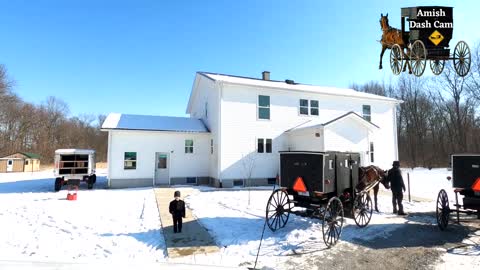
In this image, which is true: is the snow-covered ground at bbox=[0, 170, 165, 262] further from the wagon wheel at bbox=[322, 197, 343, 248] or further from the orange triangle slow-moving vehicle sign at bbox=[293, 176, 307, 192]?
the wagon wheel at bbox=[322, 197, 343, 248]

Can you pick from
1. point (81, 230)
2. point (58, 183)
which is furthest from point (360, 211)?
point (58, 183)

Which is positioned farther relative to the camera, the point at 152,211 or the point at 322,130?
the point at 322,130

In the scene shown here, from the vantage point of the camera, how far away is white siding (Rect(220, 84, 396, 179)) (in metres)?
18.3

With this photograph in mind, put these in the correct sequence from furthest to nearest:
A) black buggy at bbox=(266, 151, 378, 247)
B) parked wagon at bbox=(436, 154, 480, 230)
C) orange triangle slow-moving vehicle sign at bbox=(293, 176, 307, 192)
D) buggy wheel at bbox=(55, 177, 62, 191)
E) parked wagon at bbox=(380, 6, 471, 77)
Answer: buggy wheel at bbox=(55, 177, 62, 191)
parked wagon at bbox=(436, 154, 480, 230)
orange triangle slow-moving vehicle sign at bbox=(293, 176, 307, 192)
black buggy at bbox=(266, 151, 378, 247)
parked wagon at bbox=(380, 6, 471, 77)

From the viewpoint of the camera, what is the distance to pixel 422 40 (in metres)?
5.97

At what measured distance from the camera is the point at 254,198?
548 inches

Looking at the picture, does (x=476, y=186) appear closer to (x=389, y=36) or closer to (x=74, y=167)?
(x=389, y=36)

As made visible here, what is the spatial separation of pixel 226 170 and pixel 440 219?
37.2ft

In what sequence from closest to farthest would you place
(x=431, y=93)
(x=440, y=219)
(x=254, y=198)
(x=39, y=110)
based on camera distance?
(x=440, y=219) < (x=254, y=198) < (x=431, y=93) < (x=39, y=110)

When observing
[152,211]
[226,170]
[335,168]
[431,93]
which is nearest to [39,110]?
[226,170]

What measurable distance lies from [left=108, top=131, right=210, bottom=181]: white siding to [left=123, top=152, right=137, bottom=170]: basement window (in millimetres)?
175

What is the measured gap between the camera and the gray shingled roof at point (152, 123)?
722 inches

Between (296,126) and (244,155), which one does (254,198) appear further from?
(296,126)

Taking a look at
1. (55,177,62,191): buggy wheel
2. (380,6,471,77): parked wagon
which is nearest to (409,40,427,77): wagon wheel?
(380,6,471,77): parked wagon
